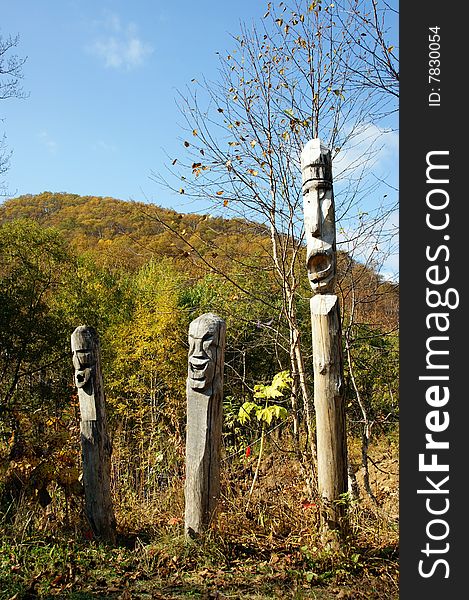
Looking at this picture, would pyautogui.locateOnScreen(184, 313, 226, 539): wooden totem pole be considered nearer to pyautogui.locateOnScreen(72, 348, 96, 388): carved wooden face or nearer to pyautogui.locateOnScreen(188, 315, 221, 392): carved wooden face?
pyautogui.locateOnScreen(188, 315, 221, 392): carved wooden face

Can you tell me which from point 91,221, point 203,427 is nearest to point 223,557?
point 203,427

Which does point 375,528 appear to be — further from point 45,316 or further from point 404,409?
point 45,316

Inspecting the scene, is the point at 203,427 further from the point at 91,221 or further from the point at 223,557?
the point at 91,221

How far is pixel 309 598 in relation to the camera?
3.55m

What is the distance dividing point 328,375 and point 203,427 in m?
1.13

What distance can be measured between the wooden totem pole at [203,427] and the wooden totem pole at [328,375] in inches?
34.8

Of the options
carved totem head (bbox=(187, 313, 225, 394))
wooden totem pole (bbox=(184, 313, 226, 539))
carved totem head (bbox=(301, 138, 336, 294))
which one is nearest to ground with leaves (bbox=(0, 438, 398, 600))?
wooden totem pole (bbox=(184, 313, 226, 539))

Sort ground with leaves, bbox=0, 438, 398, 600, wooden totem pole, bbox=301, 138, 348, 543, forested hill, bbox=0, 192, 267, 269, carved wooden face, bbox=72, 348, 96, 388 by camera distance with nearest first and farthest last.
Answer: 1. ground with leaves, bbox=0, 438, 398, 600
2. wooden totem pole, bbox=301, 138, 348, 543
3. carved wooden face, bbox=72, 348, 96, 388
4. forested hill, bbox=0, 192, 267, 269

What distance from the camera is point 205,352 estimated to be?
4.56 m

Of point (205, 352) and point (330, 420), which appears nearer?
point (330, 420)

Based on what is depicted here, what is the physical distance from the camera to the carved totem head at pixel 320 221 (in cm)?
410

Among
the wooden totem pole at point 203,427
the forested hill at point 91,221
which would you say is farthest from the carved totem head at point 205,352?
the forested hill at point 91,221

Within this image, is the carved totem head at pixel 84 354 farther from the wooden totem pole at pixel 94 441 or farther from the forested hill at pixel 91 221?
the forested hill at pixel 91 221

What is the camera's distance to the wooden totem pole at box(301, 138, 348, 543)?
3.97 m
